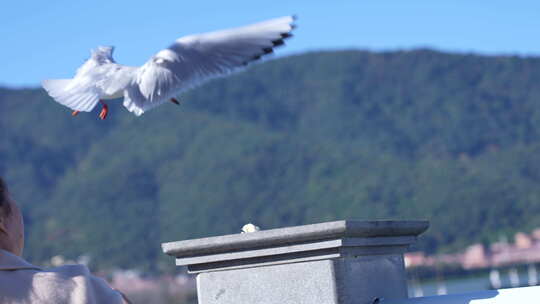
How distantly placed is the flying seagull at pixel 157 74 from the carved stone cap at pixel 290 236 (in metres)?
0.98

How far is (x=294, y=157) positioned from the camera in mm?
118812

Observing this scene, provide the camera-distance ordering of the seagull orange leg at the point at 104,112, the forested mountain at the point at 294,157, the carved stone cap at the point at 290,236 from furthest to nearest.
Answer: the forested mountain at the point at 294,157, the seagull orange leg at the point at 104,112, the carved stone cap at the point at 290,236

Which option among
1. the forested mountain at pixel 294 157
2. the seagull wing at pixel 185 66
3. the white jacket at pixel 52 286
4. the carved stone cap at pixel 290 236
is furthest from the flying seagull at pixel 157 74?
the forested mountain at pixel 294 157

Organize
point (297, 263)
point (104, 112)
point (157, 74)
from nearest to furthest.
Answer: point (297, 263)
point (104, 112)
point (157, 74)

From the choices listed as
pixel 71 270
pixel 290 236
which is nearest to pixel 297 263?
pixel 290 236

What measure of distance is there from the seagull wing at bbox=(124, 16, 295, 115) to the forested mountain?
9436 cm

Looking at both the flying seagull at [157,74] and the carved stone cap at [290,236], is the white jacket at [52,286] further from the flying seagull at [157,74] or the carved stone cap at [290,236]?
the flying seagull at [157,74]

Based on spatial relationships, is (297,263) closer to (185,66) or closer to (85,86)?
(185,66)

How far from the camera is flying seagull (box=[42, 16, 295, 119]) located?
4.37m

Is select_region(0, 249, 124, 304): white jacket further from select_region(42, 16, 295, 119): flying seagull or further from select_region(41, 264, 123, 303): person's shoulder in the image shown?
select_region(42, 16, 295, 119): flying seagull

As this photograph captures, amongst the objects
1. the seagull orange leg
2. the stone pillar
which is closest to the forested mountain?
the seagull orange leg

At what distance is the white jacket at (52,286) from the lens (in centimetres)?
205

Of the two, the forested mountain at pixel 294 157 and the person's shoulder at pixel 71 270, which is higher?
the forested mountain at pixel 294 157

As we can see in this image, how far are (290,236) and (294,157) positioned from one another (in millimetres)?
115499
